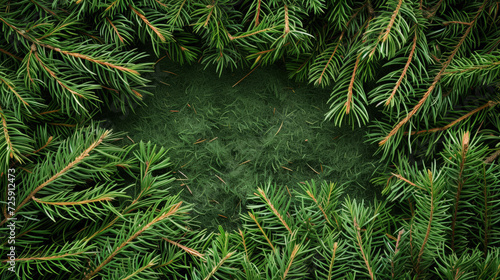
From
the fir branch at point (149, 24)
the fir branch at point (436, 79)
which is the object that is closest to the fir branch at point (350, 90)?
the fir branch at point (436, 79)

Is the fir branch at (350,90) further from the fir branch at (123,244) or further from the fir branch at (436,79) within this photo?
the fir branch at (123,244)

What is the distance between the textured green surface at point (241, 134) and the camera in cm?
100

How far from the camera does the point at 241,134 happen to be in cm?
102

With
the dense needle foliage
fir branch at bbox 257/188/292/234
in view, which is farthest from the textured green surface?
fir branch at bbox 257/188/292/234

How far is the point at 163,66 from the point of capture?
1026mm

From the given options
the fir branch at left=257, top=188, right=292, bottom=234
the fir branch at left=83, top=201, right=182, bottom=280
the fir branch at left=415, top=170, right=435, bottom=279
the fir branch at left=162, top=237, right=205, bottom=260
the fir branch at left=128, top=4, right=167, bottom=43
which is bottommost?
the fir branch at left=162, top=237, right=205, bottom=260

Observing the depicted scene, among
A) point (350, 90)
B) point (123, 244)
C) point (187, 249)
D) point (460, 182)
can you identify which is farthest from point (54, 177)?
point (460, 182)

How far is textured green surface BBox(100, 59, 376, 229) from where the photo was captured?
1.00 m

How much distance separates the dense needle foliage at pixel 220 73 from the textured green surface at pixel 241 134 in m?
0.05

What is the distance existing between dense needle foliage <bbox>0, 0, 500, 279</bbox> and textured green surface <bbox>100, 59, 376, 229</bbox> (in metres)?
0.05

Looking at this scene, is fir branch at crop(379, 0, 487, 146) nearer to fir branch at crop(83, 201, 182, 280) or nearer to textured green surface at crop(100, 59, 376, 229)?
textured green surface at crop(100, 59, 376, 229)

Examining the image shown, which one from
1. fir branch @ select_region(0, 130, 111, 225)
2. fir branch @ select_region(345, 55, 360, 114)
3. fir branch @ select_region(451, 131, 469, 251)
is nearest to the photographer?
fir branch @ select_region(451, 131, 469, 251)

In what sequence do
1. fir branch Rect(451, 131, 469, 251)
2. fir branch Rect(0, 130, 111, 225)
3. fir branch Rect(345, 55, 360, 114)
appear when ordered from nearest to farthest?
fir branch Rect(451, 131, 469, 251), fir branch Rect(0, 130, 111, 225), fir branch Rect(345, 55, 360, 114)

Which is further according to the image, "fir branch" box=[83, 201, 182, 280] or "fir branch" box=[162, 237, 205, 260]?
"fir branch" box=[162, 237, 205, 260]
